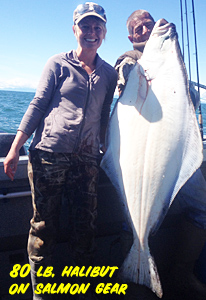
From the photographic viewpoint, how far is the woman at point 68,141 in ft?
5.85

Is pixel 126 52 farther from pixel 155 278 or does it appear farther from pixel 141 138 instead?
pixel 155 278

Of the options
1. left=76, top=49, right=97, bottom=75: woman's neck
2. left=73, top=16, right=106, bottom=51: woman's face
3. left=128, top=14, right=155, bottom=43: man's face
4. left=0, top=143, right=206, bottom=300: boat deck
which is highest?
left=128, top=14, right=155, bottom=43: man's face

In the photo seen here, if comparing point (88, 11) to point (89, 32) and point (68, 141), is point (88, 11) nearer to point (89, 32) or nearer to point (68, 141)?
point (89, 32)

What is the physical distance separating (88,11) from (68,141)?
1.00m

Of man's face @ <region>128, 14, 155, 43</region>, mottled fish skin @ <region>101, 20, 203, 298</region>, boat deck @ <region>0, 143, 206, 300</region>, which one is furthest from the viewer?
man's face @ <region>128, 14, 155, 43</region>

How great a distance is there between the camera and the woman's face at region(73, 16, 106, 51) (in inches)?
73.9

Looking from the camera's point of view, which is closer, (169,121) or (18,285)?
(169,121)

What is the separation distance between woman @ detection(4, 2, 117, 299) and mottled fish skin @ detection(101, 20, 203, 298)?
22cm

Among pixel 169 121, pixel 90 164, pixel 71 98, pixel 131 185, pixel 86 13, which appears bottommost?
pixel 131 185

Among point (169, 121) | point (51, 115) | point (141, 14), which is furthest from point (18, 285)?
point (141, 14)

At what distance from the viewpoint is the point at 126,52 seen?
2.22m

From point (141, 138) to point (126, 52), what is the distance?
2.96ft

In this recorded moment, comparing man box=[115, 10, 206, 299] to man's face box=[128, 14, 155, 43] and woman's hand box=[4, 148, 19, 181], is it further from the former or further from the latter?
woman's hand box=[4, 148, 19, 181]

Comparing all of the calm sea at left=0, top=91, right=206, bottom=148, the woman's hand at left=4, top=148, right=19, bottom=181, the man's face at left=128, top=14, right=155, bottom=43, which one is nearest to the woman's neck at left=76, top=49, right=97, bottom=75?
the man's face at left=128, top=14, right=155, bottom=43
